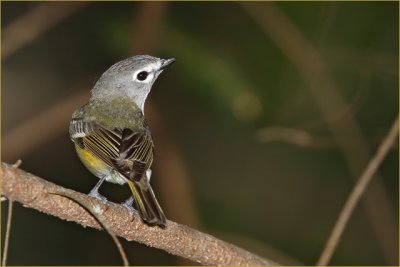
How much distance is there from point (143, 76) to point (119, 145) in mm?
1056

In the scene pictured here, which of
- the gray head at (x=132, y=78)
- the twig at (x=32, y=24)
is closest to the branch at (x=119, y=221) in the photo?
the gray head at (x=132, y=78)

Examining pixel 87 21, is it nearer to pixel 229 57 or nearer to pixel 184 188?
pixel 229 57

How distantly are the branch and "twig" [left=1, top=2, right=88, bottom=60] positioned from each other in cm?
305

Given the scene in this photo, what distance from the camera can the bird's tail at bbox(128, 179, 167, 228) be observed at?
3643mm

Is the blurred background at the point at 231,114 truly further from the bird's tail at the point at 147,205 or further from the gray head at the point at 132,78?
the bird's tail at the point at 147,205

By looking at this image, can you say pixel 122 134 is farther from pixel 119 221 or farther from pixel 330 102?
pixel 330 102

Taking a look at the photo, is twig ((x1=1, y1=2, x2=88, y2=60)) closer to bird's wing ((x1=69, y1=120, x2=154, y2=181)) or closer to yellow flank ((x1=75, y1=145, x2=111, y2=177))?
bird's wing ((x1=69, y1=120, x2=154, y2=181))

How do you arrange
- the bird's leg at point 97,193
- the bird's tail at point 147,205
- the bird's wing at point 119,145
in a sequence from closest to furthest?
the bird's tail at point 147,205
the bird's leg at point 97,193
the bird's wing at point 119,145

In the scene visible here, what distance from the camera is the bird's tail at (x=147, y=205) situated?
143 inches

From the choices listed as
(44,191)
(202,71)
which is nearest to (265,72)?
(202,71)

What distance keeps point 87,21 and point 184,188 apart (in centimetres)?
228

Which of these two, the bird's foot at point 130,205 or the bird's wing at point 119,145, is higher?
the bird's wing at point 119,145

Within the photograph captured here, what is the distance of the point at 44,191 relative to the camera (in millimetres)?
3264

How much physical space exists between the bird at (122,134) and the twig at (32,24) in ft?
3.85
